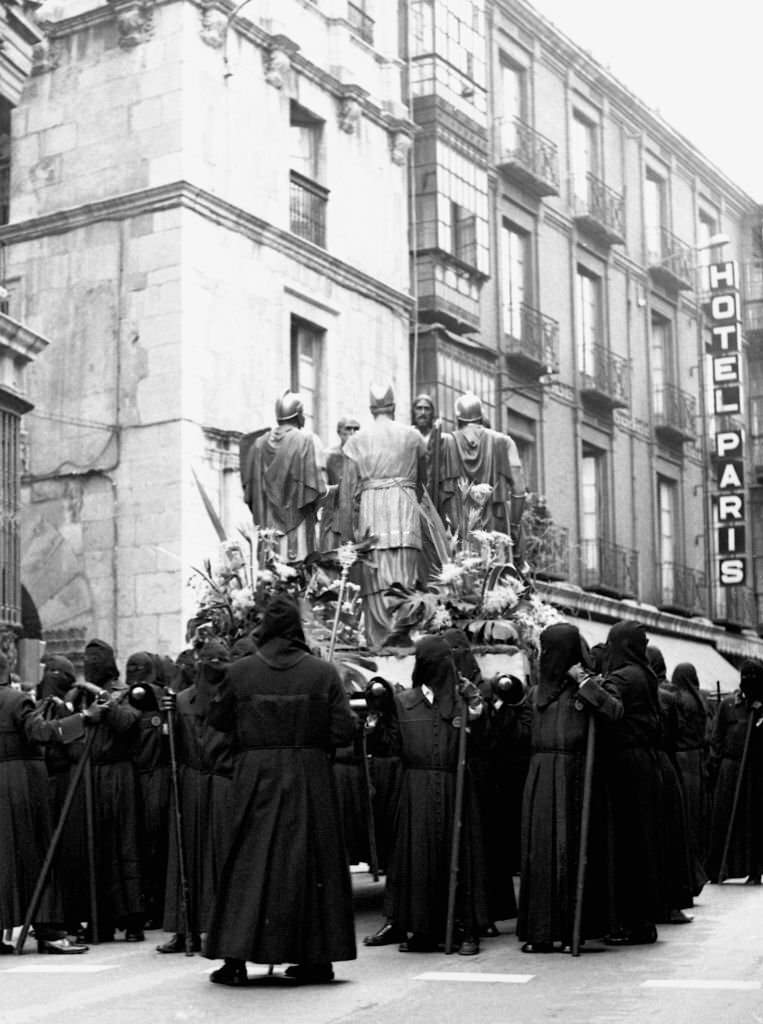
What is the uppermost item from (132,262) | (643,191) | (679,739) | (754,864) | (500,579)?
(643,191)

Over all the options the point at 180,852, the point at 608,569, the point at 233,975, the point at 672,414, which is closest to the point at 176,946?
the point at 180,852

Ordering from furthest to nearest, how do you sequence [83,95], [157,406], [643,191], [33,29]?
[643,191], [83,95], [157,406], [33,29]

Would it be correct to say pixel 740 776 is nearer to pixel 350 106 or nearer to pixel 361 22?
pixel 350 106

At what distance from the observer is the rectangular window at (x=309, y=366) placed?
23.9m

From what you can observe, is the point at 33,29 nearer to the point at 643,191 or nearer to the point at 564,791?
the point at 564,791

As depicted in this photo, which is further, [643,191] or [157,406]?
[643,191]

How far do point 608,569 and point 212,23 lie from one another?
1365cm

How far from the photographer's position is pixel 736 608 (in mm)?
37125

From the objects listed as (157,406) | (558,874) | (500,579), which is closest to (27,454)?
(157,406)

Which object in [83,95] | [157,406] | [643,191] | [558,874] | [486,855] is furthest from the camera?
[643,191]

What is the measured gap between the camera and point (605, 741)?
10109 millimetres

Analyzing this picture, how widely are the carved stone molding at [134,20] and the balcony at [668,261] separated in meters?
15.2

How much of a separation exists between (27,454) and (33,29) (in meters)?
5.66

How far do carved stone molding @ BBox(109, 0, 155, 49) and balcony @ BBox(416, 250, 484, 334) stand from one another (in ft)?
19.5
